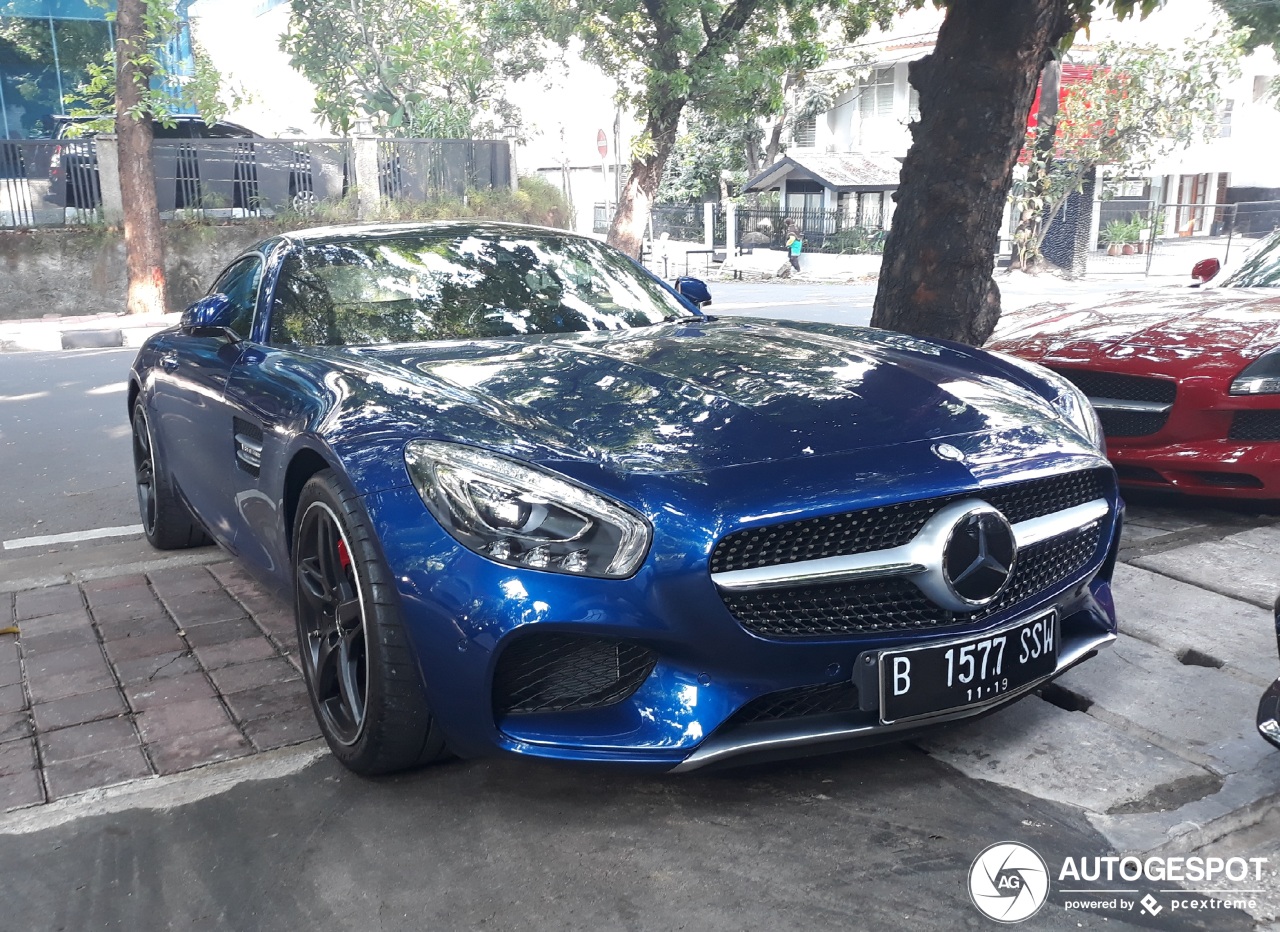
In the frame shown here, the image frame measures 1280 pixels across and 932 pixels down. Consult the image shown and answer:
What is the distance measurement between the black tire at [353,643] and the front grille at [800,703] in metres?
0.71

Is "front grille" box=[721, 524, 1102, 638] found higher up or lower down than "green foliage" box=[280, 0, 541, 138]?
lower down

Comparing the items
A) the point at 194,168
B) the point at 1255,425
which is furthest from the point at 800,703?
the point at 194,168

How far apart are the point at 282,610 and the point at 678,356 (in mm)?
1776

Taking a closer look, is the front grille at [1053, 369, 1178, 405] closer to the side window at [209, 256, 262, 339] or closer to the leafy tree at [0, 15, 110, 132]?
the side window at [209, 256, 262, 339]

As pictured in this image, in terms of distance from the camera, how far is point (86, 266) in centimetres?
1700

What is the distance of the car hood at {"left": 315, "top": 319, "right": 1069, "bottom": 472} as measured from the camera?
8.75 feet

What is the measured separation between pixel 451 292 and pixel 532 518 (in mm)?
1689

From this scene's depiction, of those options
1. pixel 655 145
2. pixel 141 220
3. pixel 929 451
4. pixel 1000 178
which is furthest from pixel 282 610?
pixel 655 145

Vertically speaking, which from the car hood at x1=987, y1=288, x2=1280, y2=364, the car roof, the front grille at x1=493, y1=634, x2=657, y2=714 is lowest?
the front grille at x1=493, y1=634, x2=657, y2=714

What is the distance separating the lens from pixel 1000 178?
5836 mm

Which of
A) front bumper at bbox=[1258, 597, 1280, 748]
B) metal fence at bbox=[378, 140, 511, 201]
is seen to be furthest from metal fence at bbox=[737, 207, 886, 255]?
front bumper at bbox=[1258, 597, 1280, 748]

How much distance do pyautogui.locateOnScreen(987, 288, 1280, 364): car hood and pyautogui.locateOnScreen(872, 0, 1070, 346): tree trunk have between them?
32 centimetres

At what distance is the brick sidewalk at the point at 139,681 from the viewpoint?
10.1ft

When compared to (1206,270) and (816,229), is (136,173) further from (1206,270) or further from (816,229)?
(816,229)
